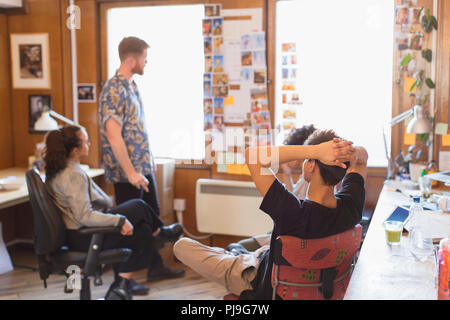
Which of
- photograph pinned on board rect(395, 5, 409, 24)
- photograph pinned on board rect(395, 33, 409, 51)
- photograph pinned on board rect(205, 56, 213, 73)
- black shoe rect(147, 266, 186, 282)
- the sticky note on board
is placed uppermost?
photograph pinned on board rect(395, 5, 409, 24)

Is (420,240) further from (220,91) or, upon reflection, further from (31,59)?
(31,59)

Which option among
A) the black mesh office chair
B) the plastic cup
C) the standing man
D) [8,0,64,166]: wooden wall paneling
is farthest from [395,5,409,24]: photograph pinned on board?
[8,0,64,166]: wooden wall paneling

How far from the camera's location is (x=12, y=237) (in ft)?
12.5

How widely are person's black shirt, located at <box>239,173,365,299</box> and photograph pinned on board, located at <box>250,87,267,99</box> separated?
1684mm

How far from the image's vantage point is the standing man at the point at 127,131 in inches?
108

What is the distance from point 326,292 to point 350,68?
1.91 m

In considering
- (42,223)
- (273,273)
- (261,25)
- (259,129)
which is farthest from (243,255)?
(261,25)

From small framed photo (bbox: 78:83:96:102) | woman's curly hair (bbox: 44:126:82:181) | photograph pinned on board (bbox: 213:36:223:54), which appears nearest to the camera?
woman's curly hair (bbox: 44:126:82:181)

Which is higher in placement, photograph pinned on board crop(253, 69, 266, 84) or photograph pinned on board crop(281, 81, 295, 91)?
photograph pinned on board crop(253, 69, 266, 84)

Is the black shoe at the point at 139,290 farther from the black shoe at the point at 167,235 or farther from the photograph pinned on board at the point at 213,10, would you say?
the photograph pinned on board at the point at 213,10

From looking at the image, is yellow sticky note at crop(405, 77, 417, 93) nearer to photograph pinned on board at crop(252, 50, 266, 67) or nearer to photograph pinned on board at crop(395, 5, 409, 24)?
photograph pinned on board at crop(395, 5, 409, 24)

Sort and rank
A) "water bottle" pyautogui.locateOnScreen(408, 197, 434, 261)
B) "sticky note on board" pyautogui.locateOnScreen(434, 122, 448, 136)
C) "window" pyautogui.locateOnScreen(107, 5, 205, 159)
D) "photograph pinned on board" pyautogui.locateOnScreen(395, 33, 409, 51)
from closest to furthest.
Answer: "water bottle" pyautogui.locateOnScreen(408, 197, 434, 261)
"sticky note on board" pyautogui.locateOnScreen(434, 122, 448, 136)
"photograph pinned on board" pyautogui.locateOnScreen(395, 33, 409, 51)
"window" pyautogui.locateOnScreen(107, 5, 205, 159)

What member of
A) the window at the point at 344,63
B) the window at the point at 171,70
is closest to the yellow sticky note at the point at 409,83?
the window at the point at 344,63

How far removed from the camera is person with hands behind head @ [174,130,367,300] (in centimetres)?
147
